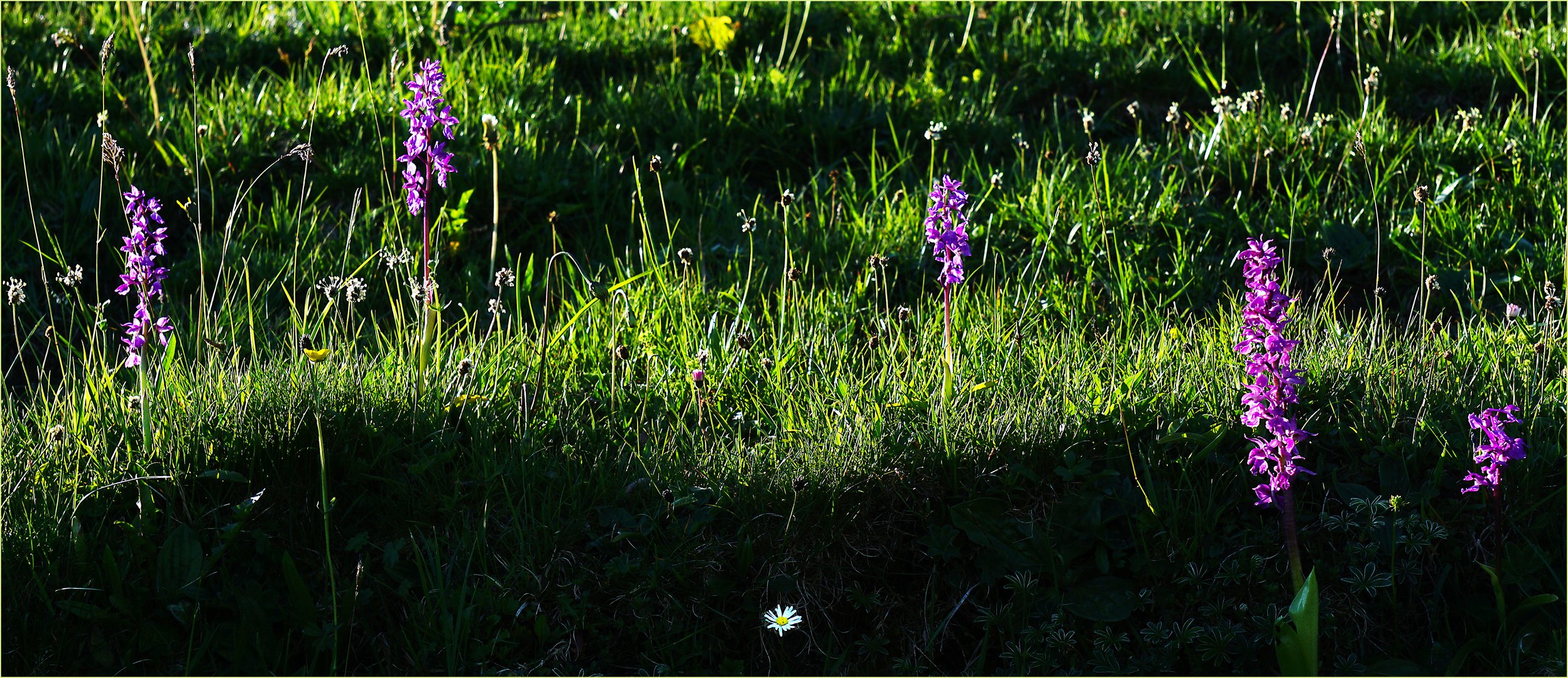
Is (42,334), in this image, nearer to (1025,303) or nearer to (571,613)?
(571,613)

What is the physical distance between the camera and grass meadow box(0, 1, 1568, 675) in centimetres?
226

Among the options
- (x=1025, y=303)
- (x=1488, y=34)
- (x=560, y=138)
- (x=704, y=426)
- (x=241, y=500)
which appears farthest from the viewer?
(x=1488, y=34)

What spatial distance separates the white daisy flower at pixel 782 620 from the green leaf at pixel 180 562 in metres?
1.09

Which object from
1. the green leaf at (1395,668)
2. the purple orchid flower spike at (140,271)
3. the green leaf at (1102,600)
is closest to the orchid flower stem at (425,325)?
the purple orchid flower spike at (140,271)

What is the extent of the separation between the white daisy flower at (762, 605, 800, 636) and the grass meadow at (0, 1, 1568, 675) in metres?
0.05

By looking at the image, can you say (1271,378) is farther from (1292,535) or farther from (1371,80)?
(1371,80)

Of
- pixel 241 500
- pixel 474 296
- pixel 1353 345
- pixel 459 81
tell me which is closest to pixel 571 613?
pixel 241 500

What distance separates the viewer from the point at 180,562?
7.27 ft

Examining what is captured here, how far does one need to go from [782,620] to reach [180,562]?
1.16 meters

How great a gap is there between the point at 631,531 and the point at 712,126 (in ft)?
7.42

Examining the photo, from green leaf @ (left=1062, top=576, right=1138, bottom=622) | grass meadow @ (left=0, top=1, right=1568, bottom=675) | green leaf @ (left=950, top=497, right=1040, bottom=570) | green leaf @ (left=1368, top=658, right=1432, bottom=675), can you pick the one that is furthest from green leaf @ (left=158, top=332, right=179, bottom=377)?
green leaf @ (left=1368, top=658, right=1432, bottom=675)

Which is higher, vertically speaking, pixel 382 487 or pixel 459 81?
pixel 459 81

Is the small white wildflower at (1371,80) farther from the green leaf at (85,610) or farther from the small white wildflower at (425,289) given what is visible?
the green leaf at (85,610)

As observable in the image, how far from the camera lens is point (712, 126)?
4.25m
